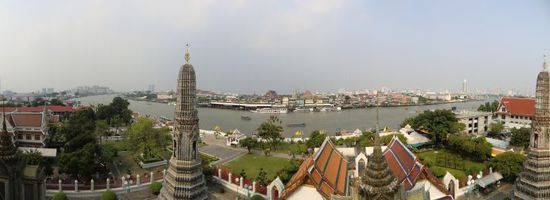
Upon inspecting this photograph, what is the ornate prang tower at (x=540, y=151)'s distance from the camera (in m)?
10.5

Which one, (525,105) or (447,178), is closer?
(447,178)

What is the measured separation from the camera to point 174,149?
9.34 meters

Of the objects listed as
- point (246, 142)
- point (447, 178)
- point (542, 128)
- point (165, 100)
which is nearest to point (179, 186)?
point (542, 128)

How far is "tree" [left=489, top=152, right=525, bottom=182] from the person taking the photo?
64.8 ft

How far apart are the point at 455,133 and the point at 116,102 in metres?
45.7

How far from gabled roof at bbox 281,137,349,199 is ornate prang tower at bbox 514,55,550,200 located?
628 centimetres

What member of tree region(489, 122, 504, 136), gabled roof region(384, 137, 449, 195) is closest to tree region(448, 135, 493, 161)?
tree region(489, 122, 504, 136)

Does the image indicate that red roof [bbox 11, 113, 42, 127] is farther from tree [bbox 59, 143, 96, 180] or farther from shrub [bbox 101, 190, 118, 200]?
shrub [bbox 101, 190, 118, 200]

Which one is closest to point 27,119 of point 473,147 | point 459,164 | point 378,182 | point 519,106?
point 378,182

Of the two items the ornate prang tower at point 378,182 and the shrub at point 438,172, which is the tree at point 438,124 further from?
the ornate prang tower at point 378,182

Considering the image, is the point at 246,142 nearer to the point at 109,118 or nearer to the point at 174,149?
the point at 174,149

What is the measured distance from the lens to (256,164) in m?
25.9

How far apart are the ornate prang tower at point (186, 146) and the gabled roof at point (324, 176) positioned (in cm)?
576

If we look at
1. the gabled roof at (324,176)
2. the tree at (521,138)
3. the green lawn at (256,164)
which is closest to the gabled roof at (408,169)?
the gabled roof at (324,176)
